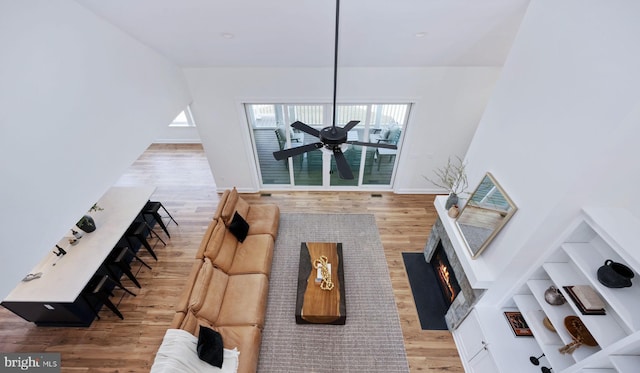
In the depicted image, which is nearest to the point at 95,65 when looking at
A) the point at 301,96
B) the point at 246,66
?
the point at 246,66

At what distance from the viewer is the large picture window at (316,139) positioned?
16.1 ft

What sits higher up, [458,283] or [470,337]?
[458,283]

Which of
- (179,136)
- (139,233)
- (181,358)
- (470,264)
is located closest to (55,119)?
(139,233)

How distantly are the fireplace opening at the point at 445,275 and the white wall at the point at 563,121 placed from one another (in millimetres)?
815

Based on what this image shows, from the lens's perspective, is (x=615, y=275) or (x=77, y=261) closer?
(x=615, y=275)

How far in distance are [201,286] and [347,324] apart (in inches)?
80.5

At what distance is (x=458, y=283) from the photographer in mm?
3297

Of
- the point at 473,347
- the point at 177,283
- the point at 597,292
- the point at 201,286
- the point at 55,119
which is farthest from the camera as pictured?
the point at 177,283

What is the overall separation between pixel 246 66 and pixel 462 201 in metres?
3.95

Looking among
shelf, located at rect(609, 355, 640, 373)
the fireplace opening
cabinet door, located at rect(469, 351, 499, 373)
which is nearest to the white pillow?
cabinet door, located at rect(469, 351, 499, 373)

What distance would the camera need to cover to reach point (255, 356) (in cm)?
296

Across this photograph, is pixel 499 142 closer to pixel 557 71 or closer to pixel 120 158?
pixel 557 71

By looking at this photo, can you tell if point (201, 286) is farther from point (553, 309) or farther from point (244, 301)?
point (553, 309)

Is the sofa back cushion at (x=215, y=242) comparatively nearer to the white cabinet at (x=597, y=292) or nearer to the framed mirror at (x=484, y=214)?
the framed mirror at (x=484, y=214)
